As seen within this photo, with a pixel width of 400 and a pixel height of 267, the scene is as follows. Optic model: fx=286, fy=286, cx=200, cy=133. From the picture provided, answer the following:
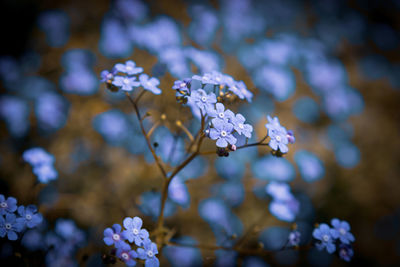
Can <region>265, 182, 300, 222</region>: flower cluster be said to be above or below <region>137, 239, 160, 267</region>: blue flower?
below

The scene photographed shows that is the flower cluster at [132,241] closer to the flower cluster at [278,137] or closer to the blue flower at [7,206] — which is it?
the blue flower at [7,206]

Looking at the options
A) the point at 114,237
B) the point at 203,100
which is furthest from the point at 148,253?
the point at 203,100

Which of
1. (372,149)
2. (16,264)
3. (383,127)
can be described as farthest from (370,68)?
(16,264)

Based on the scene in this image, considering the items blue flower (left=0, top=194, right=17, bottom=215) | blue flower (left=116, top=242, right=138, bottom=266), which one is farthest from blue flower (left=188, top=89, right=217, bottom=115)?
blue flower (left=0, top=194, right=17, bottom=215)

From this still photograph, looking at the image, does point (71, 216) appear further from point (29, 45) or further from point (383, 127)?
point (383, 127)

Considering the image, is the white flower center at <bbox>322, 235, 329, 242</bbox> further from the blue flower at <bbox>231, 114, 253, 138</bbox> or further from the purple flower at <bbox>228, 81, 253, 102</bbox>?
the purple flower at <bbox>228, 81, 253, 102</bbox>

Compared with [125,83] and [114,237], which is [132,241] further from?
[125,83]

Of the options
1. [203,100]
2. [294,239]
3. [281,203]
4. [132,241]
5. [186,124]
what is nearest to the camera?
[132,241]
